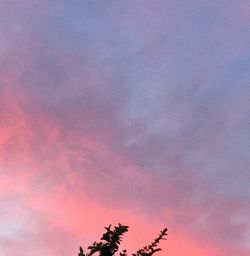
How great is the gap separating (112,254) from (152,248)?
1507 mm

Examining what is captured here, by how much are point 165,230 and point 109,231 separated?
78.0 inches

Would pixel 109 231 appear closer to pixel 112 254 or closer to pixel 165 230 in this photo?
pixel 112 254

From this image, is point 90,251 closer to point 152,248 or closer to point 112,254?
point 112,254

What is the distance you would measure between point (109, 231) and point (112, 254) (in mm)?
818

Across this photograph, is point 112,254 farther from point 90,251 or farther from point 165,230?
point 165,230

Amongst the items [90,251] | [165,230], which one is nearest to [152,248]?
[165,230]

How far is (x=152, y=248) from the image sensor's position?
17656 mm

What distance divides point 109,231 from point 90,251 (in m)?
0.98

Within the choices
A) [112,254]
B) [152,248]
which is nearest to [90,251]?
[112,254]

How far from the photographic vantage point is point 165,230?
17578 millimetres

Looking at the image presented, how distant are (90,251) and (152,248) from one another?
2221 mm

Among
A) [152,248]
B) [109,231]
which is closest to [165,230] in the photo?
[152,248]

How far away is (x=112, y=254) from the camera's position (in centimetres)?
1822

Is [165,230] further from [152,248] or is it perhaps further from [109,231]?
[109,231]
